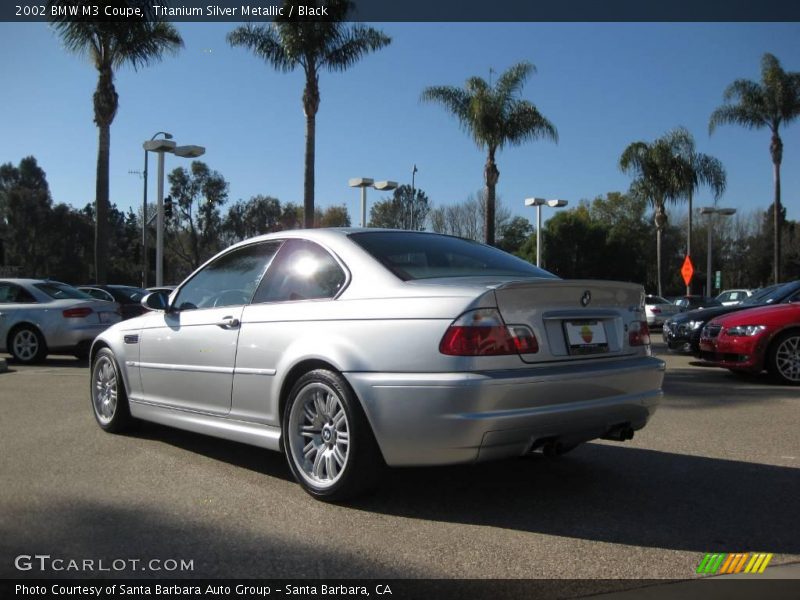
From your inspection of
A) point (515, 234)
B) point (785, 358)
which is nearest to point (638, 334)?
point (785, 358)

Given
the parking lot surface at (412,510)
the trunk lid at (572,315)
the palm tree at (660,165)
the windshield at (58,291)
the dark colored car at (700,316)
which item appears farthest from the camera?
the palm tree at (660,165)

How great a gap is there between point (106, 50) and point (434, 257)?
2104cm

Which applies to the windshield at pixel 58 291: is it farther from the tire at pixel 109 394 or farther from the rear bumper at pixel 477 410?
the rear bumper at pixel 477 410

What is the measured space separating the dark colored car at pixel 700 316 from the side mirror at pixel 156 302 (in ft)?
26.8

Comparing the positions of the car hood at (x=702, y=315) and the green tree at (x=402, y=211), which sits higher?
the green tree at (x=402, y=211)

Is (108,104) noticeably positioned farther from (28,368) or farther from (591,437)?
(591,437)

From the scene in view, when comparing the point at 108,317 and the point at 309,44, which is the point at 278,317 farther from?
the point at 309,44

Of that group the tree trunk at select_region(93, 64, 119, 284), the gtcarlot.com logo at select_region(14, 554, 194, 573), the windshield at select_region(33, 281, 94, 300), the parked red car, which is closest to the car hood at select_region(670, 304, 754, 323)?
the parked red car

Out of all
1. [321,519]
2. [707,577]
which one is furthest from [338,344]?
[707,577]

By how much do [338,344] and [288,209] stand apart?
63.0 m

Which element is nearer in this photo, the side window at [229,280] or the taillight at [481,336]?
the taillight at [481,336]

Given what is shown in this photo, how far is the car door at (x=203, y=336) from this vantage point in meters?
4.77

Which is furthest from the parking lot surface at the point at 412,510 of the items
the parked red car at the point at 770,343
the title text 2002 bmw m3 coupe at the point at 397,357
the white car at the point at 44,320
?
the white car at the point at 44,320

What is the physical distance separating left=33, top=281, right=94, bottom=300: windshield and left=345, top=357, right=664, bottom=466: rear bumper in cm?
1017
